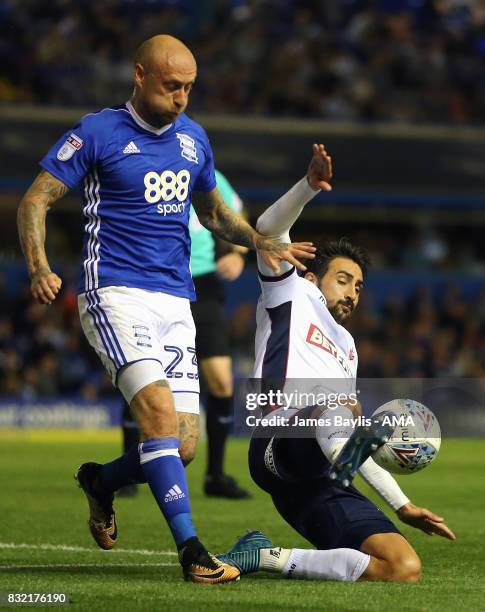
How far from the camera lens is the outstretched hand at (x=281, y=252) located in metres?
6.22

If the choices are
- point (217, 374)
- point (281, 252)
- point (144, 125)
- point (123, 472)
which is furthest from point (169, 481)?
point (217, 374)

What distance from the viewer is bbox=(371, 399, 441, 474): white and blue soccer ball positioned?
5820 millimetres

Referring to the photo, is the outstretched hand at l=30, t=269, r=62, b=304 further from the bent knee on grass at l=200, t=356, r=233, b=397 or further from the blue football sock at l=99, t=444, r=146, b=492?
the bent knee on grass at l=200, t=356, r=233, b=397

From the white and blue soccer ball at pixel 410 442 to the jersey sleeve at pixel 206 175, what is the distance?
156cm

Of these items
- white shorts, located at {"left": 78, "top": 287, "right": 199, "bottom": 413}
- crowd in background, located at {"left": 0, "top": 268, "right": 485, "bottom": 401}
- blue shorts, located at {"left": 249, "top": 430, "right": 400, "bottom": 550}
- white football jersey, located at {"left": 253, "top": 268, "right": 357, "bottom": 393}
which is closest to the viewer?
blue shorts, located at {"left": 249, "top": 430, "right": 400, "bottom": 550}

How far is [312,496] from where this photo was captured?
20.4ft

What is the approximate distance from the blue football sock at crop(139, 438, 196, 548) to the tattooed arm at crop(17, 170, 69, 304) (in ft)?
2.60

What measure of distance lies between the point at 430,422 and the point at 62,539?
277 cm

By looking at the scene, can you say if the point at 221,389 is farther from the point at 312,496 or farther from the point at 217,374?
the point at 312,496

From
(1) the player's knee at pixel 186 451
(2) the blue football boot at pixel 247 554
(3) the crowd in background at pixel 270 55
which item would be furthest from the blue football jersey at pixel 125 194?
(3) the crowd in background at pixel 270 55

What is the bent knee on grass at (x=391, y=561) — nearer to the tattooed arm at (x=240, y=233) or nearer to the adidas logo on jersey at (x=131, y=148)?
the tattooed arm at (x=240, y=233)

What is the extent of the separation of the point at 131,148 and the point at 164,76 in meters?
0.37

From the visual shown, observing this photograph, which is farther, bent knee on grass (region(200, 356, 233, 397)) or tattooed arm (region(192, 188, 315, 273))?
bent knee on grass (region(200, 356, 233, 397))

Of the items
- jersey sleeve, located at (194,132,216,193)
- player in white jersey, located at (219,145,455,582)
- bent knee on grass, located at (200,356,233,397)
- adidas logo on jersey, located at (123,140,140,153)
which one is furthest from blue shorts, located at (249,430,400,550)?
bent knee on grass, located at (200,356,233,397)
